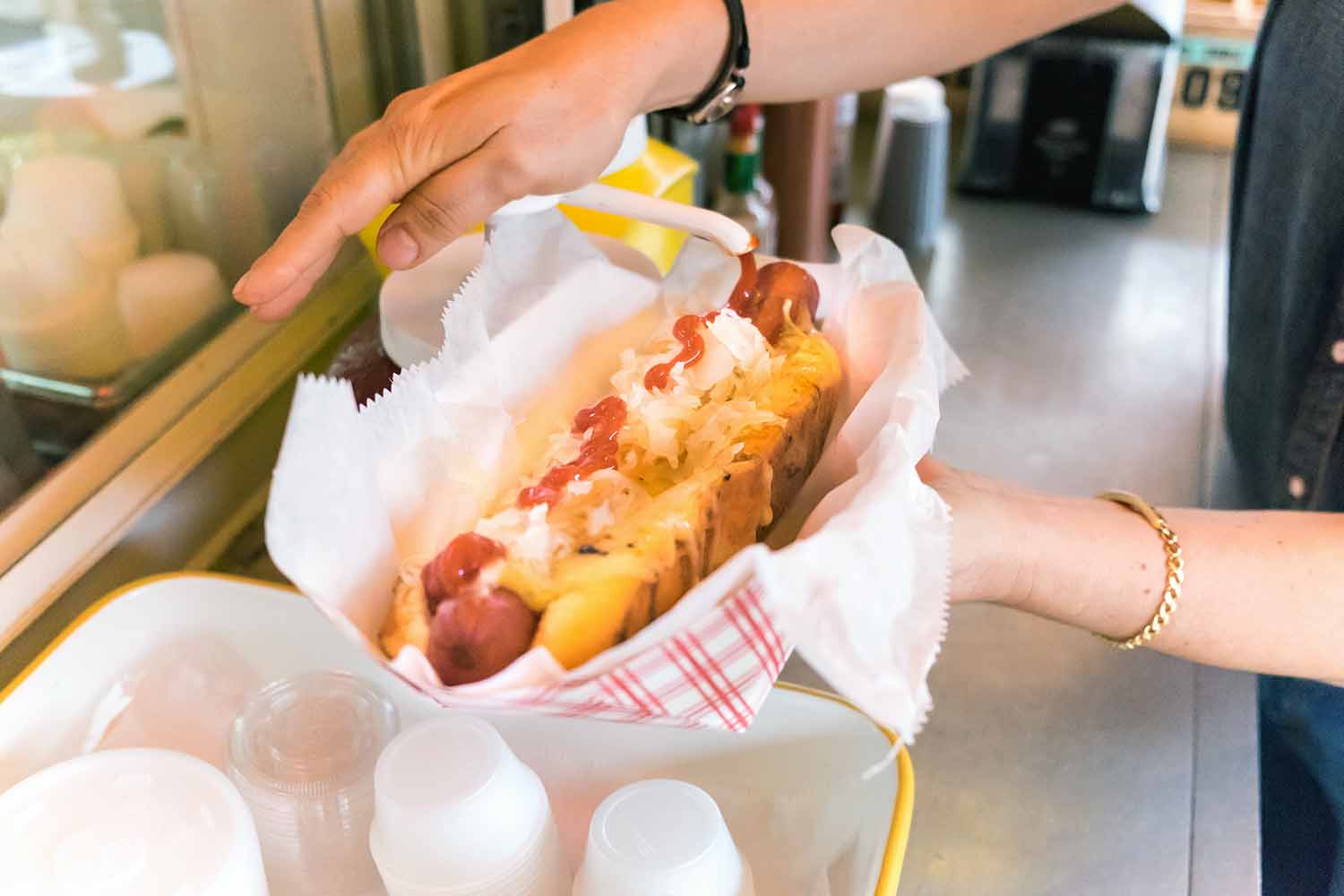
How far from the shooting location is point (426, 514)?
51cm

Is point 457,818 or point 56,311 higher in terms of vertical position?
point 56,311

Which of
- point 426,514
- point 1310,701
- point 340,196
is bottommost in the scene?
point 1310,701

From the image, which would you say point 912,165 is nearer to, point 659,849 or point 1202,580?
point 1202,580

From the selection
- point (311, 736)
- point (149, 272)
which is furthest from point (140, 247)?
point (311, 736)

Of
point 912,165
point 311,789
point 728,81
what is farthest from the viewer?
point 912,165

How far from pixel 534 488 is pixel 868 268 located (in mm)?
255

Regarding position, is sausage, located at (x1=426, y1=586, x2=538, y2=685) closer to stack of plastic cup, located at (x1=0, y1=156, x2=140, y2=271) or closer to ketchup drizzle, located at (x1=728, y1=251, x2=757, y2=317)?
ketchup drizzle, located at (x1=728, y1=251, x2=757, y2=317)

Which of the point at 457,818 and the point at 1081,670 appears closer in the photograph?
the point at 457,818

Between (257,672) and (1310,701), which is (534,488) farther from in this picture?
(1310,701)

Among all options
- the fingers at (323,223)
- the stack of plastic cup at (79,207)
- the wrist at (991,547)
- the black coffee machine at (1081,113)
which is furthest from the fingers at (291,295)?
the black coffee machine at (1081,113)

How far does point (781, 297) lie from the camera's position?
0.64 meters

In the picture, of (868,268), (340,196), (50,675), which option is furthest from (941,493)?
(50,675)

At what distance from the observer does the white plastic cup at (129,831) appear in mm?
435

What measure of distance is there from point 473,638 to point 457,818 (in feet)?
0.29
